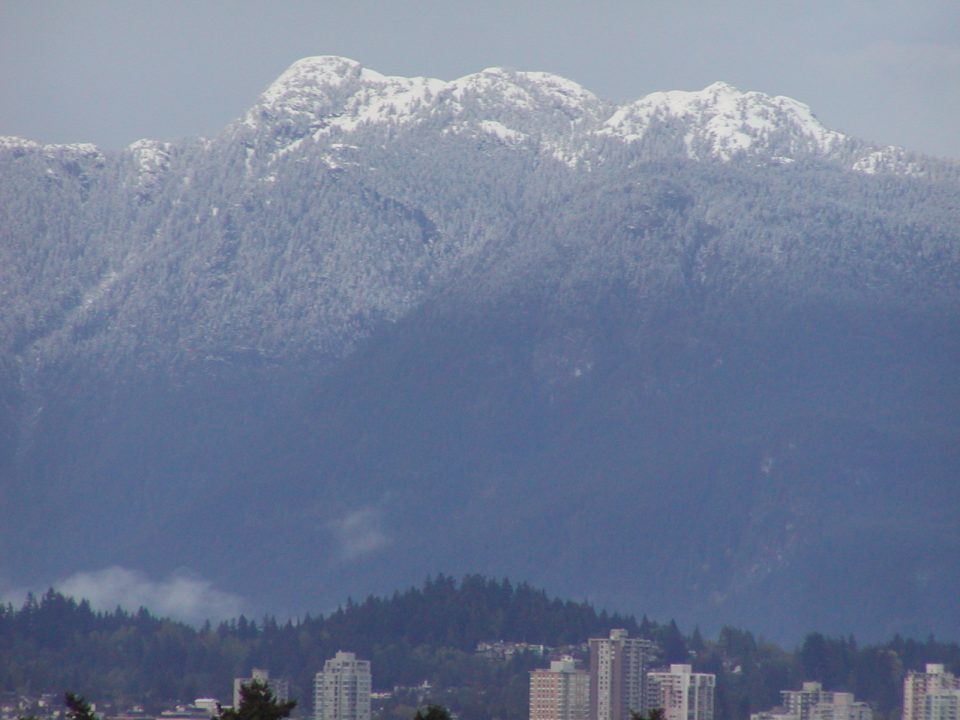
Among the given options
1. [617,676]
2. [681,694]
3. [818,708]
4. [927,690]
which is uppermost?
[617,676]

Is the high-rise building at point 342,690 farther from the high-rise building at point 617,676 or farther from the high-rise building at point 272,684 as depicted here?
the high-rise building at point 617,676

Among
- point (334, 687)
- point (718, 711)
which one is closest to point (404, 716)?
point (334, 687)

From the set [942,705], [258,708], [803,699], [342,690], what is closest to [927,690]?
[942,705]

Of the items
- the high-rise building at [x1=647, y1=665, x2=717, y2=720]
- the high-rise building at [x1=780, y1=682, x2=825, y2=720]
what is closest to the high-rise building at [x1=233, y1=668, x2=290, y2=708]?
the high-rise building at [x1=647, y1=665, x2=717, y2=720]

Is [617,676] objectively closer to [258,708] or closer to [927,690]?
[927,690]

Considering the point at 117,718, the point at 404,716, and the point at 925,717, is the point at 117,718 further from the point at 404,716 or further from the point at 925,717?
the point at 925,717

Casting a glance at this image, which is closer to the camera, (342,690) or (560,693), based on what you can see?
(560,693)

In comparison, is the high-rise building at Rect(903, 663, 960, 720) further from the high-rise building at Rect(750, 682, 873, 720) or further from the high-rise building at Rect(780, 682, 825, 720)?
the high-rise building at Rect(780, 682, 825, 720)
